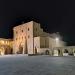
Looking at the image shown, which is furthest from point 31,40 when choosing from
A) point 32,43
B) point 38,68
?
point 38,68

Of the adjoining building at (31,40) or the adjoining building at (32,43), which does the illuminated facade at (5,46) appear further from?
the adjoining building at (31,40)

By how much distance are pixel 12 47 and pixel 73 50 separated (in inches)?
1329

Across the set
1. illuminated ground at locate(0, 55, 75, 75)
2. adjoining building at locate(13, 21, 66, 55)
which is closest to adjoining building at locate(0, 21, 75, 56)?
adjoining building at locate(13, 21, 66, 55)

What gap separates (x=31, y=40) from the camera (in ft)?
217

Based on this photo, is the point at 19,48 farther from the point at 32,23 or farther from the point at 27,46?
the point at 32,23

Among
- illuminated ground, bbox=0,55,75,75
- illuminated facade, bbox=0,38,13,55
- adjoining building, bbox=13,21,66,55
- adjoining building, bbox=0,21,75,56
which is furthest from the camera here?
illuminated facade, bbox=0,38,13,55

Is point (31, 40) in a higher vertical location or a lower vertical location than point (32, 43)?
higher

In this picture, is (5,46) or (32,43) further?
(5,46)

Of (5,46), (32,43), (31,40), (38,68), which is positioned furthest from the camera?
(5,46)

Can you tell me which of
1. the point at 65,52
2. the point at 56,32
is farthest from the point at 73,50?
the point at 56,32

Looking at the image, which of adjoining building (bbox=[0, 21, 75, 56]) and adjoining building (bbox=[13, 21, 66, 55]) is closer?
adjoining building (bbox=[0, 21, 75, 56])

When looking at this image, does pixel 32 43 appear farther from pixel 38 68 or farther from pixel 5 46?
pixel 38 68

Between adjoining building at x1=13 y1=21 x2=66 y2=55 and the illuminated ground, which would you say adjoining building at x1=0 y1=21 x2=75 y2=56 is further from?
the illuminated ground

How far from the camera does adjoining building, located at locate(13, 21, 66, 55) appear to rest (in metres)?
62.2
